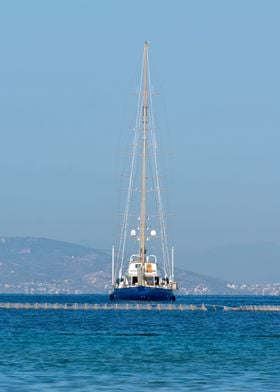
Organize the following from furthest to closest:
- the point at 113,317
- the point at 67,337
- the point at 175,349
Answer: the point at 113,317
the point at 67,337
the point at 175,349

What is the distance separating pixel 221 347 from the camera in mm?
111375

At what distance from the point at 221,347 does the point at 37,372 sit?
2951 centimetres

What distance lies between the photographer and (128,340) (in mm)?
119250

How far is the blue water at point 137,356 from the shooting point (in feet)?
260

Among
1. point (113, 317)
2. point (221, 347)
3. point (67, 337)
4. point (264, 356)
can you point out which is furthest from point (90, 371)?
point (113, 317)

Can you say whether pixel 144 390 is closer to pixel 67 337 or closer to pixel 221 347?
pixel 221 347

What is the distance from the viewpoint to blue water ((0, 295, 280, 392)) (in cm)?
7938

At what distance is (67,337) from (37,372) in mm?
37351

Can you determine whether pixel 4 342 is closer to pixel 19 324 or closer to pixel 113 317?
pixel 19 324

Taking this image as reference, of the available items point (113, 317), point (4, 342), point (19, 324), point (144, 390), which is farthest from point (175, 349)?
point (113, 317)

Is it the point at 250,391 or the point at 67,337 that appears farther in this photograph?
the point at 67,337

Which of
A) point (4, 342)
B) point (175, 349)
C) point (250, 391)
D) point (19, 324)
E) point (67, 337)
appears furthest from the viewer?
point (19, 324)

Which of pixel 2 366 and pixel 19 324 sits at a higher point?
pixel 19 324

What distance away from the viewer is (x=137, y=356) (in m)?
98.7
